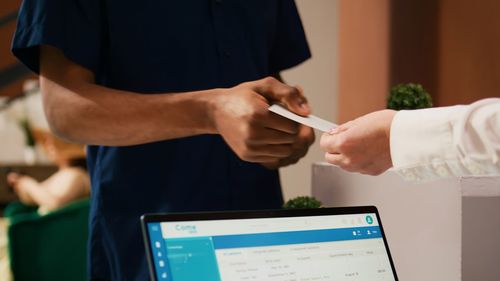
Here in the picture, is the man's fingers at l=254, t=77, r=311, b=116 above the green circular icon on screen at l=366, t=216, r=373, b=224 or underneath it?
above

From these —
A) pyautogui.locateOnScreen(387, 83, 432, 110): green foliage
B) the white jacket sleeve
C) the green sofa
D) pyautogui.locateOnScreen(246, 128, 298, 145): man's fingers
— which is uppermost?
pyautogui.locateOnScreen(387, 83, 432, 110): green foliage

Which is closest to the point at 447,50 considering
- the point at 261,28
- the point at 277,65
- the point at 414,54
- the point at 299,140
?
the point at 414,54

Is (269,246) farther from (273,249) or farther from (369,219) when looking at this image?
(369,219)

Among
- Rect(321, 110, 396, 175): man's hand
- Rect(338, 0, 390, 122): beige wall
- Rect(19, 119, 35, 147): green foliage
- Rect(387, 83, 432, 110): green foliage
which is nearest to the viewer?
Rect(321, 110, 396, 175): man's hand

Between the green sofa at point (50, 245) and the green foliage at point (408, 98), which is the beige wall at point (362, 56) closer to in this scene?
the green foliage at point (408, 98)

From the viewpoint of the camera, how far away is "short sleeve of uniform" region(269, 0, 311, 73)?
1.31 metres

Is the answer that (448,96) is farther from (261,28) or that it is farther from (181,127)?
(181,127)

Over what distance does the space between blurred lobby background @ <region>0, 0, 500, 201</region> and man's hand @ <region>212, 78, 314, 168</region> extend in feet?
2.70

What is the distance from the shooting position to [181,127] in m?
1.00

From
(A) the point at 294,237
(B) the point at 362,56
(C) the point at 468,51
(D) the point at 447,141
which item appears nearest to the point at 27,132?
(B) the point at 362,56

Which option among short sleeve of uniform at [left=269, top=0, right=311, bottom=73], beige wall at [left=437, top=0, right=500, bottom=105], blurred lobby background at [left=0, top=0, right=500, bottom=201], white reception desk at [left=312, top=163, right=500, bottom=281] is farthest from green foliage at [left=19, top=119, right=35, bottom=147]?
white reception desk at [left=312, top=163, right=500, bottom=281]

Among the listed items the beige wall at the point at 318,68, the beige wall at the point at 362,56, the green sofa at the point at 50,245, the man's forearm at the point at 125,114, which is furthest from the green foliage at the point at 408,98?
the green sofa at the point at 50,245

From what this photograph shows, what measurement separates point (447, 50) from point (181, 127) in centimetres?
102

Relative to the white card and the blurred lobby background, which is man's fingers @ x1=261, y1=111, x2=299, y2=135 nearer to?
the white card
